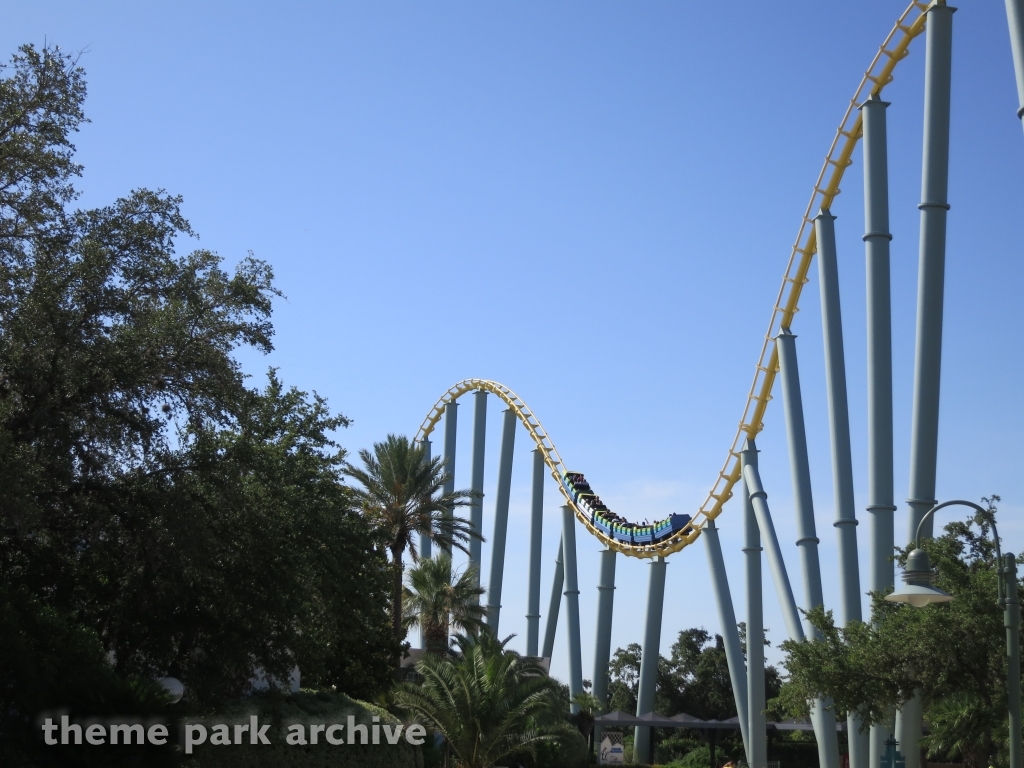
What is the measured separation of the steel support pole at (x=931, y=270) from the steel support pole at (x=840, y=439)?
1.67 metres

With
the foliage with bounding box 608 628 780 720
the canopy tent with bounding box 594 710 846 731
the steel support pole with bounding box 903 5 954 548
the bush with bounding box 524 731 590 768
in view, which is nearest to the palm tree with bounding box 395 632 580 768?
the steel support pole with bounding box 903 5 954 548

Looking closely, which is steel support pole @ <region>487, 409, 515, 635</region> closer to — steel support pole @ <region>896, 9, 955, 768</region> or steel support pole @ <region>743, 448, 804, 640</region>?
steel support pole @ <region>743, 448, 804, 640</region>

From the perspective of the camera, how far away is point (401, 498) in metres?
29.0

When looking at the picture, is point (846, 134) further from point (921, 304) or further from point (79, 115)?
point (79, 115)

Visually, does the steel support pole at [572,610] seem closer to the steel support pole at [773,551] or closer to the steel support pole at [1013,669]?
the steel support pole at [773,551]

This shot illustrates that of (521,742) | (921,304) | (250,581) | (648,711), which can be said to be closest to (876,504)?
(921,304)

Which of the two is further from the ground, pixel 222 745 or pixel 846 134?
pixel 846 134

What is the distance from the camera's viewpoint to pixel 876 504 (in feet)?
59.5

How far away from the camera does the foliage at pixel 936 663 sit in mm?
15219

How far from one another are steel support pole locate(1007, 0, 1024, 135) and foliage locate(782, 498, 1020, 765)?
21.3 ft

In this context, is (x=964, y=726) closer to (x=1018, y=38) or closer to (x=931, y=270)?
(x=931, y=270)

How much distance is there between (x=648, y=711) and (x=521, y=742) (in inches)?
621

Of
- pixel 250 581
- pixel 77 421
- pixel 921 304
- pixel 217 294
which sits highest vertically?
pixel 921 304

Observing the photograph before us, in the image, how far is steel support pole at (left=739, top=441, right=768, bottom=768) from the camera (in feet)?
79.6
